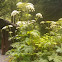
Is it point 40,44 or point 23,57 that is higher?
point 40,44

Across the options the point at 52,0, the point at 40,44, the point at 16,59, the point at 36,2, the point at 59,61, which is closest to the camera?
the point at 59,61

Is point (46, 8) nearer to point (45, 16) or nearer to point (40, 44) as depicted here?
point (45, 16)

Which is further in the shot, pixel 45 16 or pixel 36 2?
pixel 36 2

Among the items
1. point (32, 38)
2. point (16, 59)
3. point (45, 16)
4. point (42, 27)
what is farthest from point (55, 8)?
point (16, 59)

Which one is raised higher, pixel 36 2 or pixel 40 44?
pixel 36 2

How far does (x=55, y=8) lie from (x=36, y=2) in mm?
2094

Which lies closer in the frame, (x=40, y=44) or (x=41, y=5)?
(x=40, y=44)

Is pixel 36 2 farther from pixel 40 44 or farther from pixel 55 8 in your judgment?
pixel 40 44

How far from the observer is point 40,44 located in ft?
8.40

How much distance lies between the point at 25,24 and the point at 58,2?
568 centimetres

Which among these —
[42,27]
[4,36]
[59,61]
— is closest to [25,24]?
[59,61]

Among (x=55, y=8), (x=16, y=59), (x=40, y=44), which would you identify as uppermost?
(x=55, y=8)

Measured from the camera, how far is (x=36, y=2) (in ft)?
29.2

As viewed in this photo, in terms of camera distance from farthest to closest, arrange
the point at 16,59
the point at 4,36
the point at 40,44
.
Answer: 1. the point at 4,36
2. the point at 16,59
3. the point at 40,44
